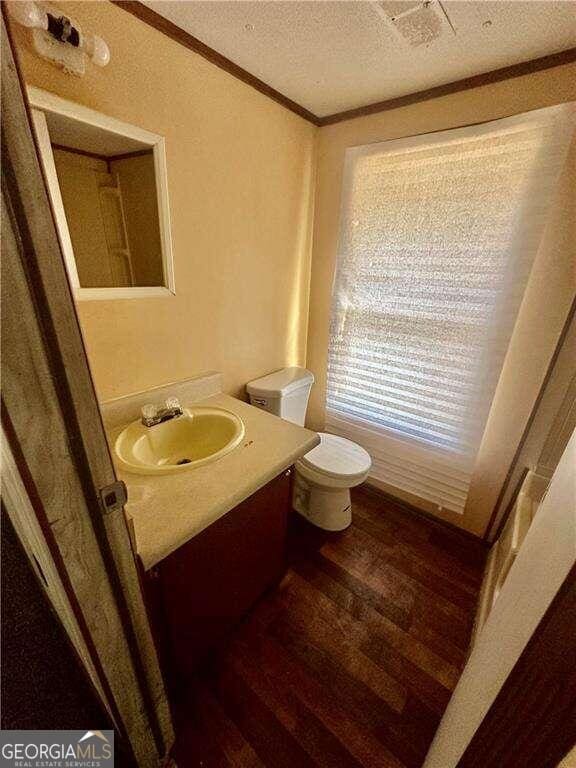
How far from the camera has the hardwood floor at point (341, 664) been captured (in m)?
1.01

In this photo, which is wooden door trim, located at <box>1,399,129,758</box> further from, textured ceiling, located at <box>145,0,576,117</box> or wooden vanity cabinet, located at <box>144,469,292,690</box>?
textured ceiling, located at <box>145,0,576,117</box>

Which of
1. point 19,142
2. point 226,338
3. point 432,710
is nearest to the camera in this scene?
point 19,142

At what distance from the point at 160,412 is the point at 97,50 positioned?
1.15m

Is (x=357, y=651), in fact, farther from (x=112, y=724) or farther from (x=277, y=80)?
(x=277, y=80)

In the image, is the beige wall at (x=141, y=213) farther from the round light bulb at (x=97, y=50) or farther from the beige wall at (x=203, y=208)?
the round light bulb at (x=97, y=50)

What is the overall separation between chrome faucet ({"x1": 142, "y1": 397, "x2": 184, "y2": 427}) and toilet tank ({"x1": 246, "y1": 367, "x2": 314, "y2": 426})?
19.9 inches

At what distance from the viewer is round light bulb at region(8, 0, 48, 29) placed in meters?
0.74

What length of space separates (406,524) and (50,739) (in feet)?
5.90

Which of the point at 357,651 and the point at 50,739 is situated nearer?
the point at 50,739

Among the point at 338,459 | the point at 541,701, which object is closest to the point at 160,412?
the point at 338,459

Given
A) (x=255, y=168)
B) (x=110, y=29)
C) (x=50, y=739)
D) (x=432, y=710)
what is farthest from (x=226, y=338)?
(x=432, y=710)

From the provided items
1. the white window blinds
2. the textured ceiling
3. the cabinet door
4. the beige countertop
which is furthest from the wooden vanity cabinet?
the textured ceiling

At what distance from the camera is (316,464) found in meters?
1.64

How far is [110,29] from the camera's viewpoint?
3.09 ft
